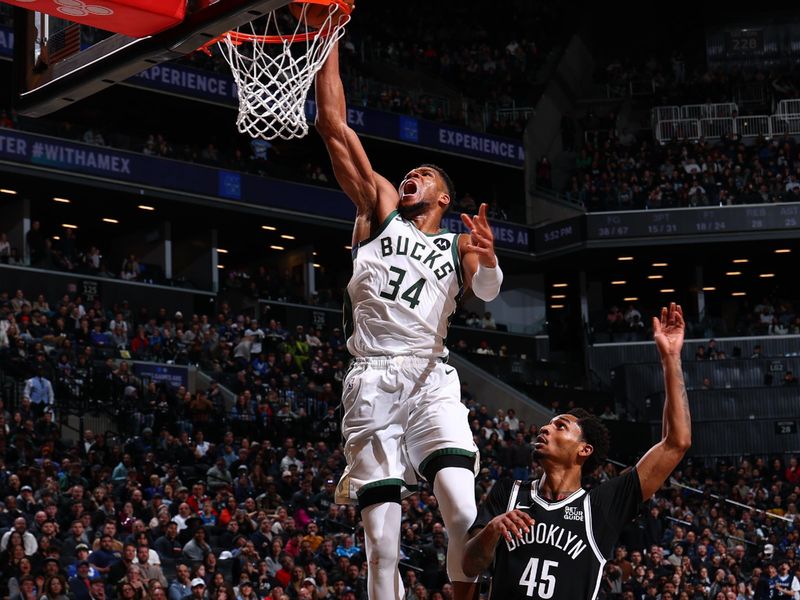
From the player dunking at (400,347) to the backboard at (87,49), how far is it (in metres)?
1.11

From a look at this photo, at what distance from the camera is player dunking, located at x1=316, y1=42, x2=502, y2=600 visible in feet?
21.7

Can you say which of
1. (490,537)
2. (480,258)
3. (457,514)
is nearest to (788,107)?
(480,258)

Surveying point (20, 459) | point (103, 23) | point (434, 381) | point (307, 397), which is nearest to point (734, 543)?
point (307, 397)

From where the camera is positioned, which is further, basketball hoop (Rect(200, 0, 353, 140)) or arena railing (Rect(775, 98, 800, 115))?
arena railing (Rect(775, 98, 800, 115))

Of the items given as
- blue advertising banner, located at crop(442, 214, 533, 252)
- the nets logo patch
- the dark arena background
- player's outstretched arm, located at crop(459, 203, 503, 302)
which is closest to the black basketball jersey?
player's outstretched arm, located at crop(459, 203, 503, 302)

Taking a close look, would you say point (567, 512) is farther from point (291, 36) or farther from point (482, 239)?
point (291, 36)

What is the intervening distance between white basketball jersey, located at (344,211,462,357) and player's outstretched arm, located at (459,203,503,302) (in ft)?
0.23

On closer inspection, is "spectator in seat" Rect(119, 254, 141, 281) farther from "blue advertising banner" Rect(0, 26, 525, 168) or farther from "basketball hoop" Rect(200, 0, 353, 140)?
"basketball hoop" Rect(200, 0, 353, 140)

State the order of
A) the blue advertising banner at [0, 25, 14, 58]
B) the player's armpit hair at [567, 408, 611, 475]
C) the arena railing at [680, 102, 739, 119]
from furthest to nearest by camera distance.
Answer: the arena railing at [680, 102, 739, 119], the blue advertising banner at [0, 25, 14, 58], the player's armpit hair at [567, 408, 611, 475]

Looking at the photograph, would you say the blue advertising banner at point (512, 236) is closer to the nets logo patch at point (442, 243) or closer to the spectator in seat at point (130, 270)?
the spectator in seat at point (130, 270)

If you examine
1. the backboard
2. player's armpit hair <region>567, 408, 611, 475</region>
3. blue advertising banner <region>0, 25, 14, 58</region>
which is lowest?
player's armpit hair <region>567, 408, 611, 475</region>

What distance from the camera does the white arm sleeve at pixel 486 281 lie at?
678 centimetres

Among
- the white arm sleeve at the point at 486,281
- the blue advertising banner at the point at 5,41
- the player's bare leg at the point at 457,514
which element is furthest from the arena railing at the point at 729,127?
the player's bare leg at the point at 457,514

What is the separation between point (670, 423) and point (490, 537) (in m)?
0.96
